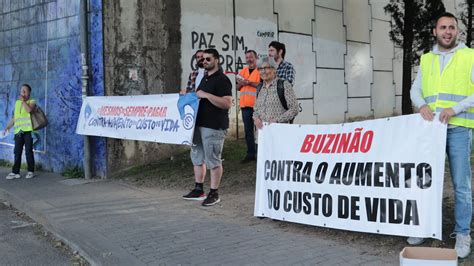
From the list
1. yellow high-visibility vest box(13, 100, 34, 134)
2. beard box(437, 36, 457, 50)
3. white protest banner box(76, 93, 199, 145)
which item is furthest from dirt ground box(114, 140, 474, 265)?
yellow high-visibility vest box(13, 100, 34, 134)

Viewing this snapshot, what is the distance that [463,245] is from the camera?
159 inches

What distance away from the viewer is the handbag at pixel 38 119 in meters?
9.43

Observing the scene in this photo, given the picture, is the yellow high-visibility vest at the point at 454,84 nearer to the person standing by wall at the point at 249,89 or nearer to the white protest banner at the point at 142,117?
the white protest banner at the point at 142,117

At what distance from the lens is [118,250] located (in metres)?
4.78

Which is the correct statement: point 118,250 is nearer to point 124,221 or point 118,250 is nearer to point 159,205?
point 124,221

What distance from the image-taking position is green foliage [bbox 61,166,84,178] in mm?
9242

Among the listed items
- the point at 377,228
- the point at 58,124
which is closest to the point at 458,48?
the point at 377,228

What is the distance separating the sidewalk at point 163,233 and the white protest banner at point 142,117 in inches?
35.7

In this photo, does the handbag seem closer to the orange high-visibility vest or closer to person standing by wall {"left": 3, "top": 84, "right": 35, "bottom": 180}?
person standing by wall {"left": 3, "top": 84, "right": 35, "bottom": 180}

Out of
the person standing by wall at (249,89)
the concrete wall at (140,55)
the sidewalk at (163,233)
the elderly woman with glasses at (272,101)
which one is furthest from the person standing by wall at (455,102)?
the concrete wall at (140,55)

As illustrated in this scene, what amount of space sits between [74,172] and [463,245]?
7.26 metres

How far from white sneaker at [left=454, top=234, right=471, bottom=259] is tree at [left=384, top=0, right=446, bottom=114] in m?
8.73

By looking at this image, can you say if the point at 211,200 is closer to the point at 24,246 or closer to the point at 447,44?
the point at 24,246

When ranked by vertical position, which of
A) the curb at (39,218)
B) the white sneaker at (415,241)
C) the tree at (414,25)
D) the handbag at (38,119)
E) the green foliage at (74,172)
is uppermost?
the tree at (414,25)
